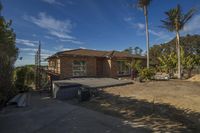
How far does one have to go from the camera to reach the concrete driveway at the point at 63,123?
621 centimetres

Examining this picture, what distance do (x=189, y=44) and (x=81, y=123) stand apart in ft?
162

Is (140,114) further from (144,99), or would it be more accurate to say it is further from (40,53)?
(40,53)

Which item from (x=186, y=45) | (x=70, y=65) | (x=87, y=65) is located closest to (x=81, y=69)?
(x=87, y=65)

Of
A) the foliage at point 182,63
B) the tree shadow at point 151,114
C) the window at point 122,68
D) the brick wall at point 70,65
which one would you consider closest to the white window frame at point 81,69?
the brick wall at point 70,65

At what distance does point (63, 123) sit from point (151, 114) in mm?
4075

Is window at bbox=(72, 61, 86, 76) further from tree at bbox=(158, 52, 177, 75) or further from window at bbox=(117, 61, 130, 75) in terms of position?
tree at bbox=(158, 52, 177, 75)

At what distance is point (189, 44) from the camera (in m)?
47.5

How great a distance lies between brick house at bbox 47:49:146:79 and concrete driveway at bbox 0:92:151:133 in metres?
10.1

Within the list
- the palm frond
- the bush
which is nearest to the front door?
the bush

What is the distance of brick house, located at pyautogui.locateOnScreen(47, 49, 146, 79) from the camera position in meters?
18.8

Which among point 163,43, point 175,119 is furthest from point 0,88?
point 163,43

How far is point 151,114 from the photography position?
7.80 metres

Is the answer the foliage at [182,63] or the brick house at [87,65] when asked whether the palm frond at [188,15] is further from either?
the brick house at [87,65]

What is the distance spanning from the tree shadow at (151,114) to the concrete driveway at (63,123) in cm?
62
